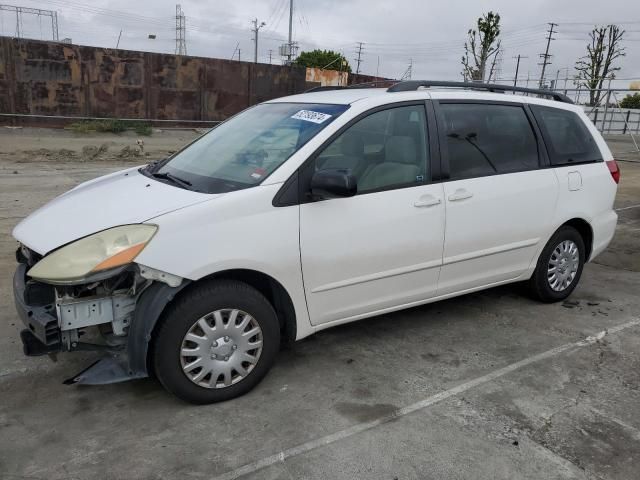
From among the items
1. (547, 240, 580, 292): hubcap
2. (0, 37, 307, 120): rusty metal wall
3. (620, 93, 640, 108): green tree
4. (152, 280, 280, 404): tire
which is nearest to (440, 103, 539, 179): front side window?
(547, 240, 580, 292): hubcap

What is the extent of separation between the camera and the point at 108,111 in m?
18.7

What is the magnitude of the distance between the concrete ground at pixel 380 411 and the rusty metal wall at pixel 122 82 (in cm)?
1524

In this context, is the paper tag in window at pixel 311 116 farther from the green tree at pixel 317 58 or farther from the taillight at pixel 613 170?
the green tree at pixel 317 58

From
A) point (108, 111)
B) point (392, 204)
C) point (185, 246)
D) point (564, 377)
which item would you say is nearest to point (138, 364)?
point (185, 246)

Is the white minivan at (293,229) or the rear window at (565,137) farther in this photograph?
the rear window at (565,137)

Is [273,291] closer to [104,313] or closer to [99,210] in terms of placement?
[104,313]

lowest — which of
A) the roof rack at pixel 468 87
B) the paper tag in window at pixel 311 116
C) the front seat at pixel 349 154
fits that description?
the front seat at pixel 349 154

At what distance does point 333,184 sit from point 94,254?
4.33 ft

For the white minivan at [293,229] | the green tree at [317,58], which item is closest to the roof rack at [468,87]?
the white minivan at [293,229]

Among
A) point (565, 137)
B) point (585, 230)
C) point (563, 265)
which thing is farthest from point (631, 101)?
point (563, 265)

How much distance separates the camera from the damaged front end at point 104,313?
2.84 metres

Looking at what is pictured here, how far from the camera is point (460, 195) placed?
3.91 meters

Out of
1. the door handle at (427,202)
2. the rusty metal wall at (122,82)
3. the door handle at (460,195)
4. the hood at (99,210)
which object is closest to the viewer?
the hood at (99,210)

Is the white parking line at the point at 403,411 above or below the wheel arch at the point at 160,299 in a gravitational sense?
below
